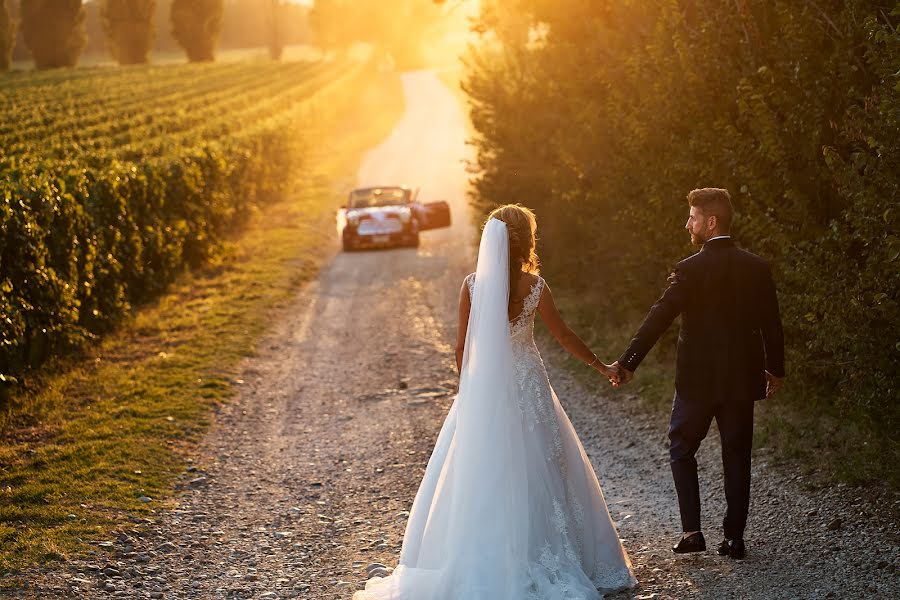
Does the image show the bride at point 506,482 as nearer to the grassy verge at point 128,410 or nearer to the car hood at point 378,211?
the grassy verge at point 128,410

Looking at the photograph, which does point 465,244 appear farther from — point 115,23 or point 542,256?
point 115,23

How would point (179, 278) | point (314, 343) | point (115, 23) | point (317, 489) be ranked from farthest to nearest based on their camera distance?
point (115, 23) < point (179, 278) < point (314, 343) < point (317, 489)

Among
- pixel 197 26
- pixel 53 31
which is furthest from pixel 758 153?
pixel 197 26

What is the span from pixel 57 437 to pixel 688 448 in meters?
6.68

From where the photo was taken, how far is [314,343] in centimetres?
1509

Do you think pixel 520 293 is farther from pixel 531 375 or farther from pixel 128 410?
pixel 128 410

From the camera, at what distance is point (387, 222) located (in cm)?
2442

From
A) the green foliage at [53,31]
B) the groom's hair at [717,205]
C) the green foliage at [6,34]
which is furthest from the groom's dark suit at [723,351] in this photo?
the green foliage at [53,31]

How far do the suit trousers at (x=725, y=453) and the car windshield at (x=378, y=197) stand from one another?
19260 millimetres

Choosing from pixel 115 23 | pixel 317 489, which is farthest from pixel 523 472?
pixel 115 23

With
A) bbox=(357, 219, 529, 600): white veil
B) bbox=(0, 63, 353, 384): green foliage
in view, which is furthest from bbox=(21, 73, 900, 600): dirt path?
bbox=(0, 63, 353, 384): green foliage

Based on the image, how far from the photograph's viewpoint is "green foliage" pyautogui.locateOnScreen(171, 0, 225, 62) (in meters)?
91.8

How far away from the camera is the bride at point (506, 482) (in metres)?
5.56

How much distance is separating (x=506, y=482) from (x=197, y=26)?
96647mm
